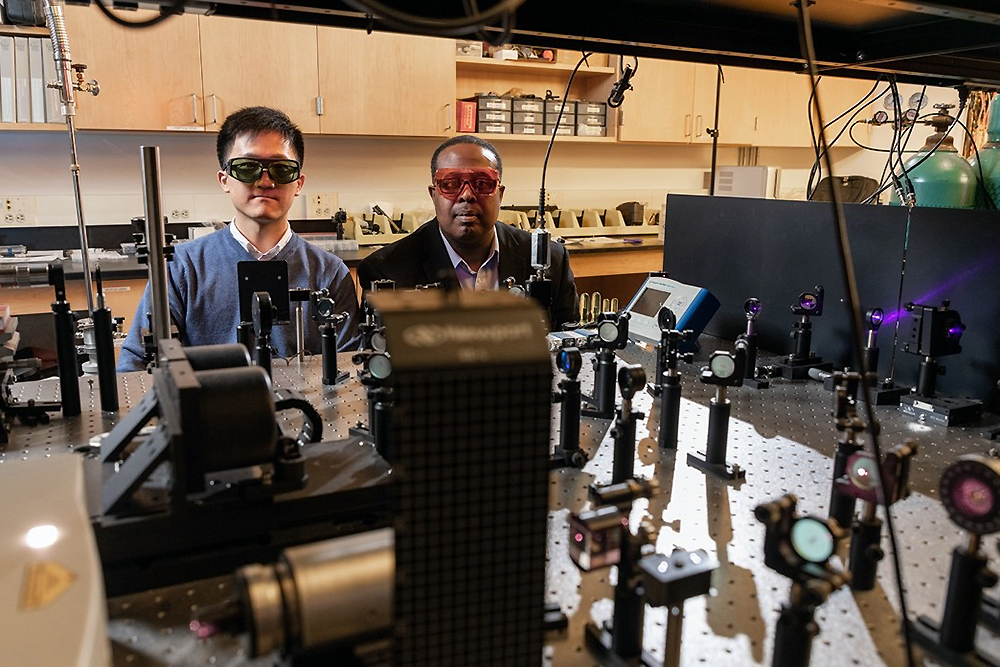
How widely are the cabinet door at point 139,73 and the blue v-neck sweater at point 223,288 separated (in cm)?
151

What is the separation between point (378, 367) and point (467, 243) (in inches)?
49.7

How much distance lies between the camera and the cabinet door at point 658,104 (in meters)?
4.41

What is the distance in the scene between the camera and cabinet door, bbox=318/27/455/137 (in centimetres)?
365

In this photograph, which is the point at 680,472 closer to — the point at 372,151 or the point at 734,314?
the point at 734,314

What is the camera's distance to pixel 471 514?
0.49m

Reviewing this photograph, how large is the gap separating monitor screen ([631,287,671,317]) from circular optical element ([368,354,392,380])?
87cm

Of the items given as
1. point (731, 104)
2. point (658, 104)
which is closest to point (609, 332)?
point (658, 104)

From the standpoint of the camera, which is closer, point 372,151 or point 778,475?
point 778,475

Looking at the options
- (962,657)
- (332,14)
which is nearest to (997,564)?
(962,657)

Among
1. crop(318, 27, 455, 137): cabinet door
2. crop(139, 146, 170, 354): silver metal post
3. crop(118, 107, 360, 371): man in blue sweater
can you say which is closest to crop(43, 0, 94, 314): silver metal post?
crop(118, 107, 360, 371): man in blue sweater

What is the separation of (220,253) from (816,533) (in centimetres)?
190

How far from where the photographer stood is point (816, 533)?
23.9 inches

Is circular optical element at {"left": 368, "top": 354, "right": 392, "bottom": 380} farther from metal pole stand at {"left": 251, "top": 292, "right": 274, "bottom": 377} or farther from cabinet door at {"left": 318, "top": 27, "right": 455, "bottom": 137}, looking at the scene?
cabinet door at {"left": 318, "top": 27, "right": 455, "bottom": 137}

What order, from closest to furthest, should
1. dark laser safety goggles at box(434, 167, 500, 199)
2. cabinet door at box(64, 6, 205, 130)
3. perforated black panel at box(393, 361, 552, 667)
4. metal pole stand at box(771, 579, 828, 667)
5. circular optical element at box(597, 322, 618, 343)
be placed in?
1. perforated black panel at box(393, 361, 552, 667)
2. metal pole stand at box(771, 579, 828, 667)
3. circular optical element at box(597, 322, 618, 343)
4. dark laser safety goggles at box(434, 167, 500, 199)
5. cabinet door at box(64, 6, 205, 130)
